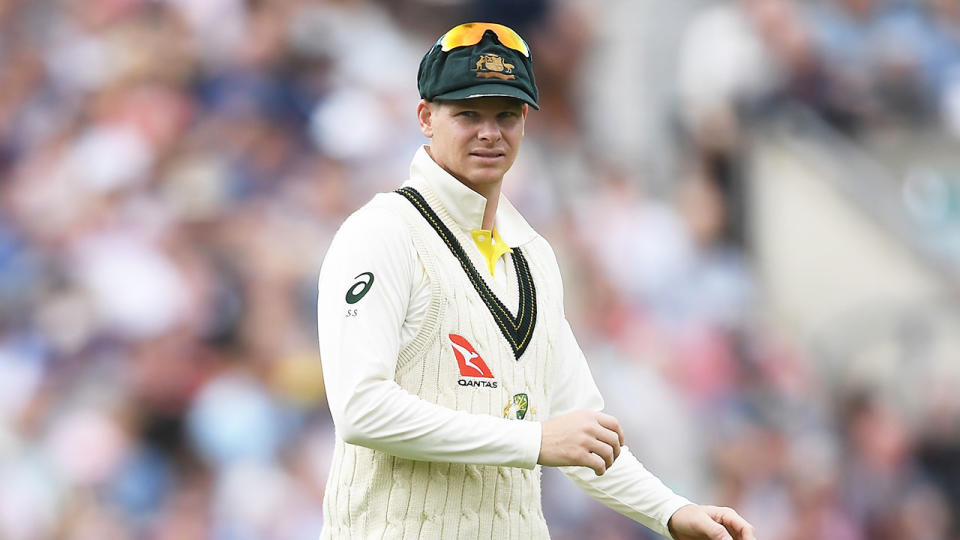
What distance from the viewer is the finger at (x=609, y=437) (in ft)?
7.61

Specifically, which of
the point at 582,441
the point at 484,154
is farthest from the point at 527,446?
the point at 484,154

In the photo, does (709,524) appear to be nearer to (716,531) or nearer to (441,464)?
(716,531)

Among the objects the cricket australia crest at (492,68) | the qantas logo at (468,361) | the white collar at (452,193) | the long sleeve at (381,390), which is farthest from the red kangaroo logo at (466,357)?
the cricket australia crest at (492,68)

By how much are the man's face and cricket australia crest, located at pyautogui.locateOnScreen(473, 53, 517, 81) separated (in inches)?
2.3

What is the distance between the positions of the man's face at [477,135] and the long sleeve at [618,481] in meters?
0.47

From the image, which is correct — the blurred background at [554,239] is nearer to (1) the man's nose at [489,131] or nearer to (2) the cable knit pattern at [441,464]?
(2) the cable knit pattern at [441,464]

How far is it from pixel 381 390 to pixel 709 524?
0.80m

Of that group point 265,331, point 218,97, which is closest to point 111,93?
point 218,97

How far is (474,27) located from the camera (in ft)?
8.50

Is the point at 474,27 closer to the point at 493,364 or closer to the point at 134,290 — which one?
the point at 493,364

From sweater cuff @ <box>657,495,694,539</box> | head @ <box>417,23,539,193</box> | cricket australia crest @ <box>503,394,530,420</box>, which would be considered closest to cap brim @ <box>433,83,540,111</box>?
head @ <box>417,23,539,193</box>

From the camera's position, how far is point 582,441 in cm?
232

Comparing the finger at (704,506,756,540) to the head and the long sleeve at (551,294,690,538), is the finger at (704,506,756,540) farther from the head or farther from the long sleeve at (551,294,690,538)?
the head

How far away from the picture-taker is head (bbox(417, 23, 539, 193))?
100.0 inches
